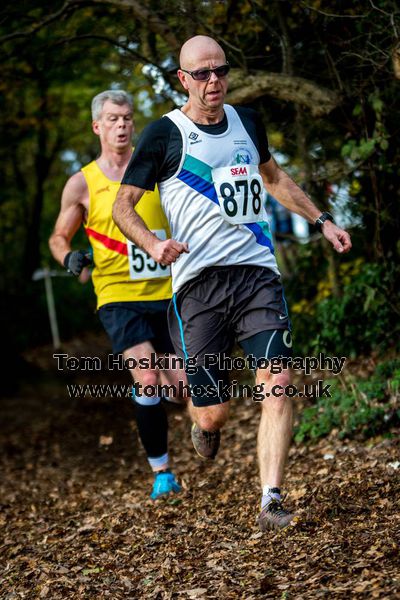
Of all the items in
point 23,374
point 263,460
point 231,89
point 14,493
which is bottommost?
point 23,374

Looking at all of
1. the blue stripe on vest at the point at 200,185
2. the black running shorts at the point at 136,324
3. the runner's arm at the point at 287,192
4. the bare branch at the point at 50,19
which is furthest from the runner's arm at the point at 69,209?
the bare branch at the point at 50,19

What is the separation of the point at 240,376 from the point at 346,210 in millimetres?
3218

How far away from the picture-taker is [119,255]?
20.5 feet

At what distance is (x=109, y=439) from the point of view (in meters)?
9.64

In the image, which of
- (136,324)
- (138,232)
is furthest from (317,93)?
(138,232)

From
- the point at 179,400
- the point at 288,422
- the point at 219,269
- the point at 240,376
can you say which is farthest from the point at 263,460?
the point at 240,376

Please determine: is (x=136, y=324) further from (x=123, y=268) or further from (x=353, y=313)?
(x=353, y=313)

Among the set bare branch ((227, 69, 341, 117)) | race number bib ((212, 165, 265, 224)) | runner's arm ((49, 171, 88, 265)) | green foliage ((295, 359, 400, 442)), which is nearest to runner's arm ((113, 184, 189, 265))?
race number bib ((212, 165, 265, 224))

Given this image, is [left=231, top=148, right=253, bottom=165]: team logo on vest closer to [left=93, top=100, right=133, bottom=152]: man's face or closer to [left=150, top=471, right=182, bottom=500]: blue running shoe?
[left=93, top=100, right=133, bottom=152]: man's face

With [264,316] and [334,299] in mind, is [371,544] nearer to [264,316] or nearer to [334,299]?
[264,316]

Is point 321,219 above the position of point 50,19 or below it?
below

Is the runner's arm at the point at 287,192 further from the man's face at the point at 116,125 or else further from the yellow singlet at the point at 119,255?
the man's face at the point at 116,125

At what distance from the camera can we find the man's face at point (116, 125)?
20.8 feet

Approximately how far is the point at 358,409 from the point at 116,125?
2.70 meters
